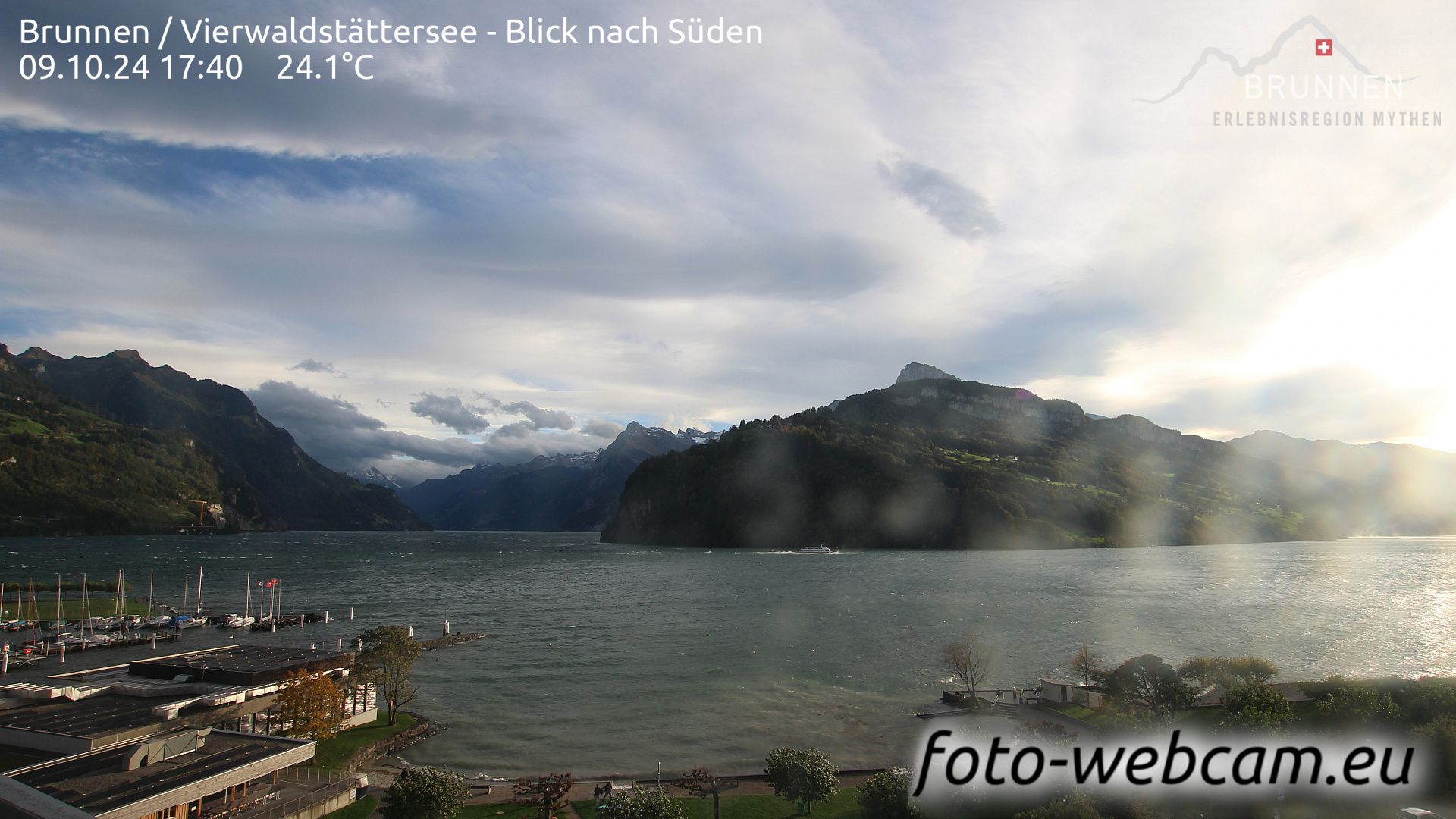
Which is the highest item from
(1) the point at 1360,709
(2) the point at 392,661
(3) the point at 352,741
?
(1) the point at 1360,709

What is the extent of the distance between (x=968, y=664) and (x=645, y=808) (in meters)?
34.1

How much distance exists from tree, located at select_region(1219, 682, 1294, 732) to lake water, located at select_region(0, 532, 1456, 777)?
1527 cm

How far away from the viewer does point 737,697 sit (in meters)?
50.5

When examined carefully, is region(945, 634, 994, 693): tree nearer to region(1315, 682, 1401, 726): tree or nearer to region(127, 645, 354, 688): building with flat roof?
region(1315, 682, 1401, 726): tree

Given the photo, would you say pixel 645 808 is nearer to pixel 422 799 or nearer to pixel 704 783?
pixel 422 799

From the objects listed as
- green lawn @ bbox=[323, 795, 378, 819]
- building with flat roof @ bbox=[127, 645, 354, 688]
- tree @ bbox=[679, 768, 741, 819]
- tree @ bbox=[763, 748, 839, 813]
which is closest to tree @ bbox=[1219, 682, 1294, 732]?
tree @ bbox=[763, 748, 839, 813]

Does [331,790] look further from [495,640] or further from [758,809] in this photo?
[495,640]

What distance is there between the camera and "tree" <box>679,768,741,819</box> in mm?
30609

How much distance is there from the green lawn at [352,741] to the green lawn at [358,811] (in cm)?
458


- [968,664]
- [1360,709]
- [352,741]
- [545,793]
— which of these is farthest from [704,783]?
[1360,709]

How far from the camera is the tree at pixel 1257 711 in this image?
30.0 metres

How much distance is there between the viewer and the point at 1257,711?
3089 centimetres

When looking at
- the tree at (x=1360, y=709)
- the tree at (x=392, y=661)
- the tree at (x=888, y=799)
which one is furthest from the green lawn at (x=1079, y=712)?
the tree at (x=392, y=661)

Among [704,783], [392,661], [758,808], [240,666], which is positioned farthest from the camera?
[392,661]
